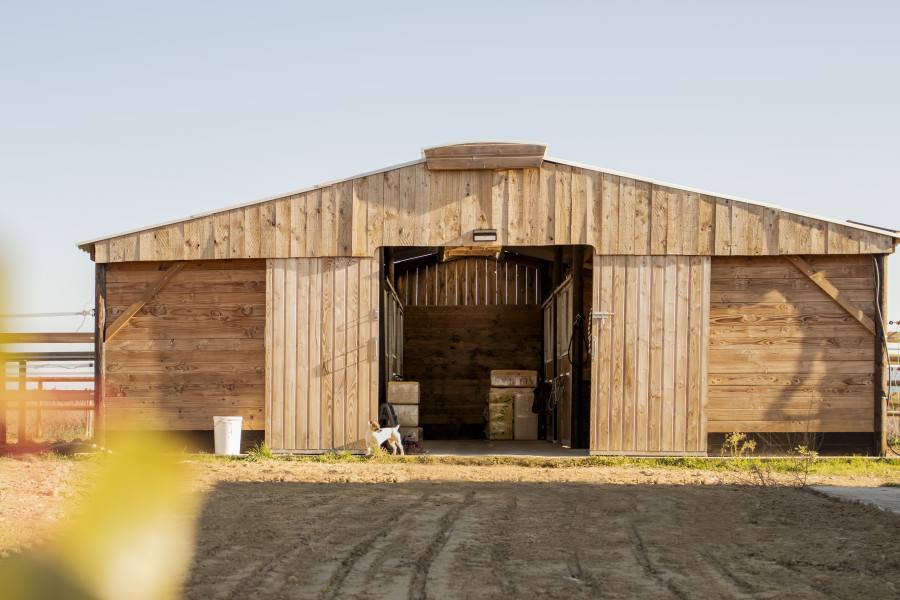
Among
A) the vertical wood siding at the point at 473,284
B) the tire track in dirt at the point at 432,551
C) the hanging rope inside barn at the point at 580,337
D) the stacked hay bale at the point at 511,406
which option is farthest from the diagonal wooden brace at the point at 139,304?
the vertical wood siding at the point at 473,284

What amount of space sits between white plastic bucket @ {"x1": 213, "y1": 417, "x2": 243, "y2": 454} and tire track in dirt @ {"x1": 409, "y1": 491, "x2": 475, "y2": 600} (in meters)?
4.95

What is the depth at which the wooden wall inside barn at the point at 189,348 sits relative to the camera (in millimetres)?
12609

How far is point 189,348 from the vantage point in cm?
1266

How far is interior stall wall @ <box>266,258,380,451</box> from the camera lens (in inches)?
485

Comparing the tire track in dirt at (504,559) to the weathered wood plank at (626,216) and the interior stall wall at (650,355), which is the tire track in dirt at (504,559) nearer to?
the interior stall wall at (650,355)

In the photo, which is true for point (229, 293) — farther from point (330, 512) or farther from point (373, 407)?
point (330, 512)

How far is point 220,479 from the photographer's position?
9.73 m

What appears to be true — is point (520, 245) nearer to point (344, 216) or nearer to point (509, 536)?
point (344, 216)

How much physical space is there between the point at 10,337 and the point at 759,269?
12.1 metres

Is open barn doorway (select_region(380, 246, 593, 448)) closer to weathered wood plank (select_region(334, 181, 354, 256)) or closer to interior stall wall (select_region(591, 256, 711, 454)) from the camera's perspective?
weathered wood plank (select_region(334, 181, 354, 256))

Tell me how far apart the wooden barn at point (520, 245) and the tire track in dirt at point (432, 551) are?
4.59 metres

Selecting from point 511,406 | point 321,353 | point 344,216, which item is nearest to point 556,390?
point 511,406

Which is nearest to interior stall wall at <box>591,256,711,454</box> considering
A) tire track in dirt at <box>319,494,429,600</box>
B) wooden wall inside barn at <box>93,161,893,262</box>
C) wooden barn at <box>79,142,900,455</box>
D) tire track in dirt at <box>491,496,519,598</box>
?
wooden barn at <box>79,142,900,455</box>

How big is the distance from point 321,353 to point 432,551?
6864 mm
